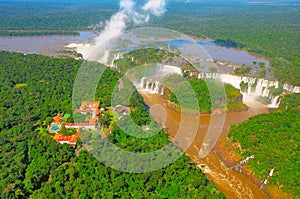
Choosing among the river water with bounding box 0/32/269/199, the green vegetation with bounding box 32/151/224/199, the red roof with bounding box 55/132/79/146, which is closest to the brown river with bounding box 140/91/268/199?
the river water with bounding box 0/32/269/199

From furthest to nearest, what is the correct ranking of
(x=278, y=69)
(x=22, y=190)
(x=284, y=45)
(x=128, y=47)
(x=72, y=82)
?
(x=284, y=45) → (x=128, y=47) → (x=278, y=69) → (x=72, y=82) → (x=22, y=190)

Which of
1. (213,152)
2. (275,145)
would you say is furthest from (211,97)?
(275,145)

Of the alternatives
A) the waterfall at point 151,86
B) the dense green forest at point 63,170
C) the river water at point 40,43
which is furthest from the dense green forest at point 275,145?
the river water at point 40,43

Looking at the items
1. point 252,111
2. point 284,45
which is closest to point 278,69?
point 252,111

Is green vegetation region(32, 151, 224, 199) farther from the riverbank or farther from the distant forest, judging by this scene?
the distant forest

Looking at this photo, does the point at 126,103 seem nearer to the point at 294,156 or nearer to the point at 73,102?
the point at 73,102
